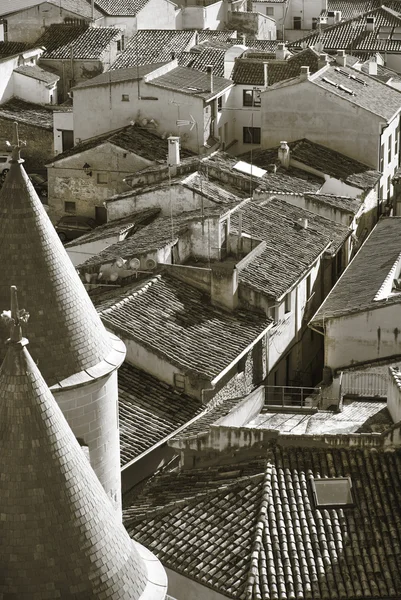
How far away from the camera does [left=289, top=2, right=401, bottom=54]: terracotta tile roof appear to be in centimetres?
7406

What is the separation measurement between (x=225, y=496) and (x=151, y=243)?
14.7m

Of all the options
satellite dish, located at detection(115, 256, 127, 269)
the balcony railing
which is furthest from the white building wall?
satellite dish, located at detection(115, 256, 127, 269)

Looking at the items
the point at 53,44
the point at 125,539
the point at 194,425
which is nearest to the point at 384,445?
the point at 194,425

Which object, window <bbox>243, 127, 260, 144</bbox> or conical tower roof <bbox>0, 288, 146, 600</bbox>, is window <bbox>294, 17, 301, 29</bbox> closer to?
window <bbox>243, 127, 260, 144</bbox>

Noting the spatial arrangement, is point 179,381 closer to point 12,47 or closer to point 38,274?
point 38,274

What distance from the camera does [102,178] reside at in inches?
2217

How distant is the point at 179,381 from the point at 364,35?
42.5m

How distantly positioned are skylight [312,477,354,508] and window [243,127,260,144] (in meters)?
34.1

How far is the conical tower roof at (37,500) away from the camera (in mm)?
17359

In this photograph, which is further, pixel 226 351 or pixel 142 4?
pixel 142 4

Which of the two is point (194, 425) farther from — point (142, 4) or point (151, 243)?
point (142, 4)

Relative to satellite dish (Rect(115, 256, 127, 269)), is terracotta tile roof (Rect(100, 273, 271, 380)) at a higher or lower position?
Answer: lower

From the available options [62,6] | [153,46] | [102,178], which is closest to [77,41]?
[62,6]

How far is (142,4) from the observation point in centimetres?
8100
